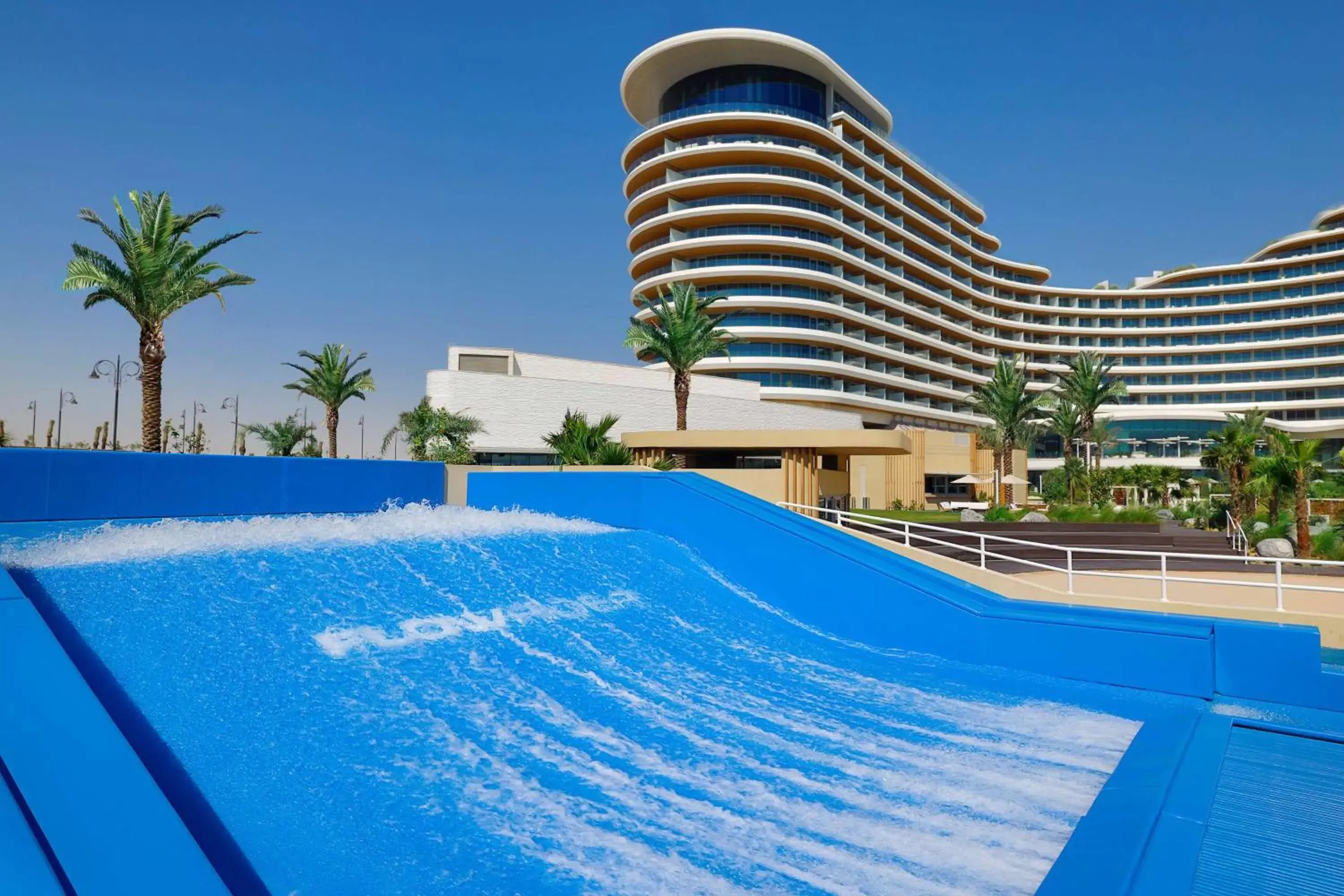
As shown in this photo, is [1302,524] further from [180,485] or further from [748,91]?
[748,91]

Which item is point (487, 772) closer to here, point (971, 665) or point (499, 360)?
point (971, 665)

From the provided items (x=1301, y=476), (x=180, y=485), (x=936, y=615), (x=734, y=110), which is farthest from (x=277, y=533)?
(x=734, y=110)

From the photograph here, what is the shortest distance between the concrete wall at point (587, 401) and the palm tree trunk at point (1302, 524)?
2299cm

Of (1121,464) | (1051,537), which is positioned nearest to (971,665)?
(1051,537)

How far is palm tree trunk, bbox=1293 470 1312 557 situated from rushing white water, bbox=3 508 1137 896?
16.8m

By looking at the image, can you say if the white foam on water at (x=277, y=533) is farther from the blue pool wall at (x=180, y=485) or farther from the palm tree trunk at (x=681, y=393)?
the palm tree trunk at (x=681, y=393)

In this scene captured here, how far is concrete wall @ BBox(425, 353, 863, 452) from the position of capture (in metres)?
33.5

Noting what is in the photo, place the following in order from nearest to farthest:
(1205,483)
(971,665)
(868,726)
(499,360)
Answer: (868,726) → (971,665) → (499,360) → (1205,483)

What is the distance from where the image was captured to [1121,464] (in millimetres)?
91500

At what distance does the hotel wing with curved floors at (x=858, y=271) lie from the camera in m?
62.0

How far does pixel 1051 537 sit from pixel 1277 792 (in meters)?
18.9

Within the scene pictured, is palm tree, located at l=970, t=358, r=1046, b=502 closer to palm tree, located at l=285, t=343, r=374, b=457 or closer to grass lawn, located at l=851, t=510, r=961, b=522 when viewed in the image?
grass lawn, located at l=851, t=510, r=961, b=522

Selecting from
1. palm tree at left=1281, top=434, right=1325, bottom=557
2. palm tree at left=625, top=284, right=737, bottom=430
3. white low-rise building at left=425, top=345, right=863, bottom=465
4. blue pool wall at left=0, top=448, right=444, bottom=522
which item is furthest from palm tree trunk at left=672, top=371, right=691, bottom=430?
palm tree at left=1281, top=434, right=1325, bottom=557

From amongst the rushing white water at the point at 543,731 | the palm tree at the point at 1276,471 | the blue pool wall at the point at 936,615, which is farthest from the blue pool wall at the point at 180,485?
the palm tree at the point at 1276,471
